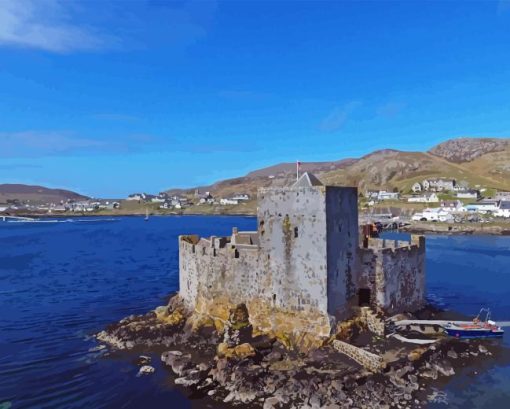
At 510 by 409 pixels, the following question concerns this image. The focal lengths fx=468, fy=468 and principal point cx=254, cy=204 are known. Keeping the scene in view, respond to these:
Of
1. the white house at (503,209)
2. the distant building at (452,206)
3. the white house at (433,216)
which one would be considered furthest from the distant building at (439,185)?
the white house at (433,216)

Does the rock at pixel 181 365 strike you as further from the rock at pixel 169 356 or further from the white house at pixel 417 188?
the white house at pixel 417 188

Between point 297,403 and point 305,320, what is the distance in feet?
15.2

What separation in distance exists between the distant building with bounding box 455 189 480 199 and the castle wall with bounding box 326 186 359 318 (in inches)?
4795

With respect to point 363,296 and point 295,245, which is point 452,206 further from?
point 295,245

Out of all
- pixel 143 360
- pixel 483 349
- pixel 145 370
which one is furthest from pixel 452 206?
pixel 145 370

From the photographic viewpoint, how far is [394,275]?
22.9 metres

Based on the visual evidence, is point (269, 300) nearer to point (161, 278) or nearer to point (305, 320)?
point (305, 320)

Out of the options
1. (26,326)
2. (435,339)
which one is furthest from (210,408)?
(26,326)

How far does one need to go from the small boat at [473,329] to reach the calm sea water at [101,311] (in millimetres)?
730

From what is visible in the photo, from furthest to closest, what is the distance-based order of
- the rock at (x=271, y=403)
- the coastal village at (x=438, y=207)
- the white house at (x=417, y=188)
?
the white house at (x=417, y=188)
the coastal village at (x=438, y=207)
the rock at (x=271, y=403)

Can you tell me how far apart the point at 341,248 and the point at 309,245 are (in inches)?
65.0

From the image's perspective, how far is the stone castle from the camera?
66.0 feet

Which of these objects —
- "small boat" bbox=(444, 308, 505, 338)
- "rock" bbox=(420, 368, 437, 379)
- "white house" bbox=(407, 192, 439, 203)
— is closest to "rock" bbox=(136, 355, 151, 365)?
"rock" bbox=(420, 368, 437, 379)

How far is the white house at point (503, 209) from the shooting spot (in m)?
104
